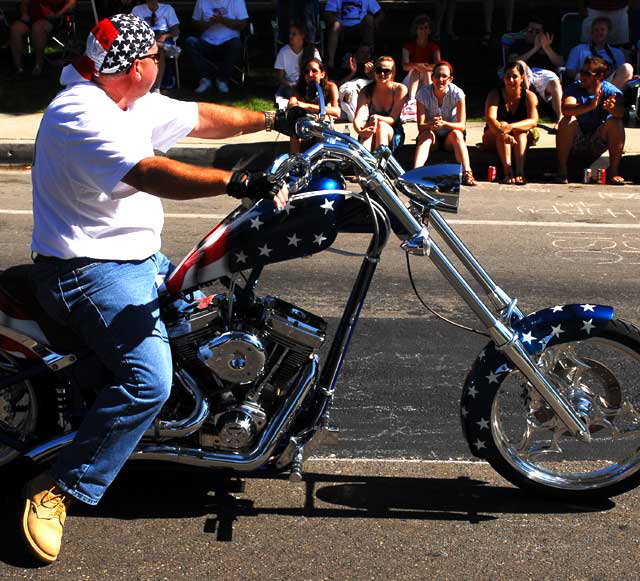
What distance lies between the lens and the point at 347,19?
1447cm

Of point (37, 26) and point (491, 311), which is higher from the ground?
point (491, 311)

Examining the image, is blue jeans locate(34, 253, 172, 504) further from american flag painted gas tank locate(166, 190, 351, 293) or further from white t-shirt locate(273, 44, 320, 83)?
white t-shirt locate(273, 44, 320, 83)

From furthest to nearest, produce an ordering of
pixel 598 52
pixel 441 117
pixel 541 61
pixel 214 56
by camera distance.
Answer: pixel 214 56, pixel 541 61, pixel 598 52, pixel 441 117

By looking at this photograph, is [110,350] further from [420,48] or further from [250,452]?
[420,48]

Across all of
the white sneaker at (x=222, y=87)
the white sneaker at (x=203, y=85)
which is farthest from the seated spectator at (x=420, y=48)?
the white sneaker at (x=203, y=85)

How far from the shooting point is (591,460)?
409cm

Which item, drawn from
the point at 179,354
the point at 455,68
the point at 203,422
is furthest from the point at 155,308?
the point at 455,68

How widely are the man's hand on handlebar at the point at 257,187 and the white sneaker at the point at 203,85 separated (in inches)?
435

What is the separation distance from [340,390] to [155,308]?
1683 mm

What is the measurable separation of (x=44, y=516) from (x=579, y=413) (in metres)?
1.89

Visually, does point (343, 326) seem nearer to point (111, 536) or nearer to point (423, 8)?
point (111, 536)

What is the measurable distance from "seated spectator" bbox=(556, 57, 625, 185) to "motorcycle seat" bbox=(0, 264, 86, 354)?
312 inches

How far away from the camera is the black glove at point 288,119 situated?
147 inches

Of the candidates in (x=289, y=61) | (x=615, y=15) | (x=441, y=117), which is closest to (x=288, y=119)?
(x=441, y=117)
